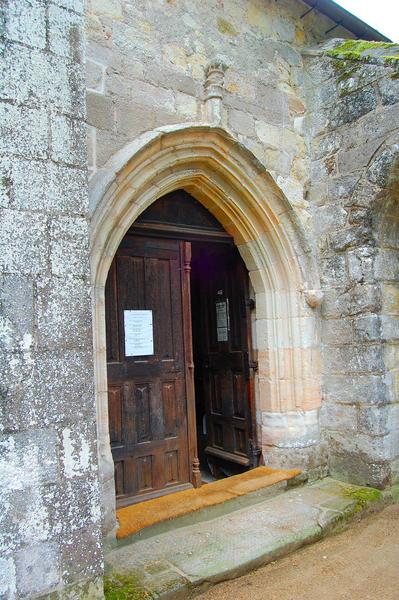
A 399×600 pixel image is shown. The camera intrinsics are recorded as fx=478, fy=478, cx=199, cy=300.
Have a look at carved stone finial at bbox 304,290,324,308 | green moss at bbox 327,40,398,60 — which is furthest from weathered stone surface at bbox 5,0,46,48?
green moss at bbox 327,40,398,60

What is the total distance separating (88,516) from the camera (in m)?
1.87

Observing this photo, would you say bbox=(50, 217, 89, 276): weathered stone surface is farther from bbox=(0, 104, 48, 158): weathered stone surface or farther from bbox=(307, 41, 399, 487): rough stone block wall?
bbox=(307, 41, 399, 487): rough stone block wall

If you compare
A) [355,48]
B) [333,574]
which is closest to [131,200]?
[355,48]

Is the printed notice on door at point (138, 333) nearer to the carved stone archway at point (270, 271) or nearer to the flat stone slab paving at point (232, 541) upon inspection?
the carved stone archway at point (270, 271)

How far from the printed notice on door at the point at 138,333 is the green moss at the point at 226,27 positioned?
2.20 metres

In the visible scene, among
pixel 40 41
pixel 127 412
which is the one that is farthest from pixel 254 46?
pixel 127 412

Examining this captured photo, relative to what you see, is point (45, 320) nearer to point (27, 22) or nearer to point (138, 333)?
point (27, 22)

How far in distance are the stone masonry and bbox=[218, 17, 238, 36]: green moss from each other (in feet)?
0.03

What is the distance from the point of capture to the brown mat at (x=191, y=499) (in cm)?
287

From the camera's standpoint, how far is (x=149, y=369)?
343cm

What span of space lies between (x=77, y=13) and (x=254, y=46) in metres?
2.21

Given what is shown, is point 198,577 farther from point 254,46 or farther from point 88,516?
point 254,46

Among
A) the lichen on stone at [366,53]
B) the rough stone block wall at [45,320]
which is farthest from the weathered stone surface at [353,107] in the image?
the rough stone block wall at [45,320]

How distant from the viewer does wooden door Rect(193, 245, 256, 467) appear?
13.3 ft
